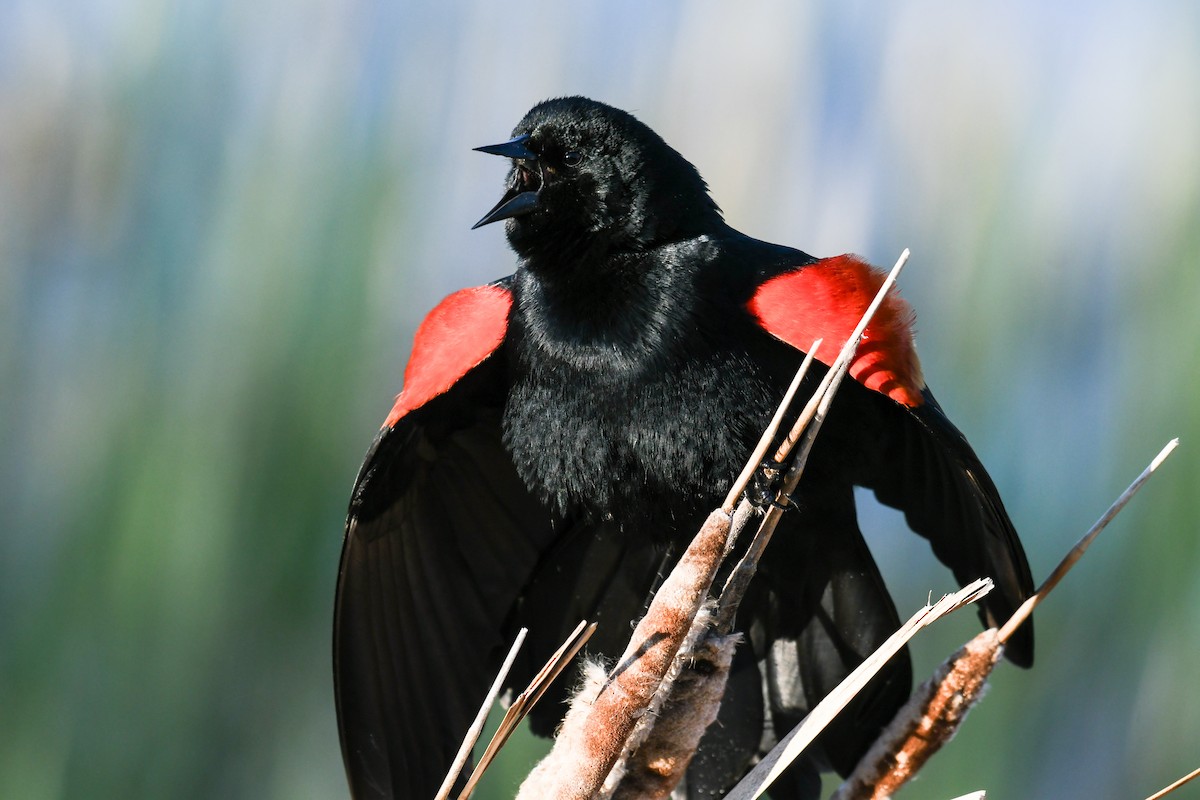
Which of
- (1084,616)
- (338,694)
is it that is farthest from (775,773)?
(1084,616)

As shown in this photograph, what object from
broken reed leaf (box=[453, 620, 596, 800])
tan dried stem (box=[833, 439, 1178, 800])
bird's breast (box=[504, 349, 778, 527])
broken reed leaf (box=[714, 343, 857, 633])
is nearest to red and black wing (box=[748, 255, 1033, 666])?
bird's breast (box=[504, 349, 778, 527])

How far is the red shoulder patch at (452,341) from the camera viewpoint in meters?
1.62

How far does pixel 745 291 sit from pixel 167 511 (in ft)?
4.31

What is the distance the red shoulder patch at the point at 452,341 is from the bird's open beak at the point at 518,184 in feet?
0.54

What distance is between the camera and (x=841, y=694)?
91 cm

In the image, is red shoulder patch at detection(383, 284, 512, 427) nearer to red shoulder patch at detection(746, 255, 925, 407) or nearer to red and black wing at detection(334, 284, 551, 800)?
red and black wing at detection(334, 284, 551, 800)

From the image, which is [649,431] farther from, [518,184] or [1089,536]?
[1089,536]

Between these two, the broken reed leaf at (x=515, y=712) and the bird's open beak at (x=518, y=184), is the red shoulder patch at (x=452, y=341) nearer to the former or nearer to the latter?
the bird's open beak at (x=518, y=184)

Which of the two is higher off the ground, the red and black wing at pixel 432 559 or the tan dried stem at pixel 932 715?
the tan dried stem at pixel 932 715

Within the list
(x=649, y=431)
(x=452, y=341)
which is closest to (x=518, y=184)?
(x=452, y=341)

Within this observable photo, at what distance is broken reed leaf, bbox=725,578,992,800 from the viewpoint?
913 mm

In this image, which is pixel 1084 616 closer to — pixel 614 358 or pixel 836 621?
pixel 836 621

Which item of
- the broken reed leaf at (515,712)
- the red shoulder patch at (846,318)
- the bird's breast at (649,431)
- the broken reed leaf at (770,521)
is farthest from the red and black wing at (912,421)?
the broken reed leaf at (515,712)

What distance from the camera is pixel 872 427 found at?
163 centimetres
